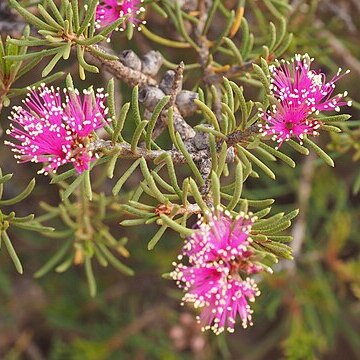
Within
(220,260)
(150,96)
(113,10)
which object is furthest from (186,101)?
(220,260)

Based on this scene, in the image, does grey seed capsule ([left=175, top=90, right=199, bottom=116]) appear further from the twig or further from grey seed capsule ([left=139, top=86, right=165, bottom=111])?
the twig

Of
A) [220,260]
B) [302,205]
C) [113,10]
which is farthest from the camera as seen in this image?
[302,205]

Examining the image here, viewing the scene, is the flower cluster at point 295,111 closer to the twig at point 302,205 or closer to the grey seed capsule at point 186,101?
the grey seed capsule at point 186,101

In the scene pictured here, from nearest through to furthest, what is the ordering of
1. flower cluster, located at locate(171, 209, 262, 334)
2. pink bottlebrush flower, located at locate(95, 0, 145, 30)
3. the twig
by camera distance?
flower cluster, located at locate(171, 209, 262, 334) < pink bottlebrush flower, located at locate(95, 0, 145, 30) < the twig

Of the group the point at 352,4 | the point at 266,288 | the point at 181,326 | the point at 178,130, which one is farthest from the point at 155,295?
the point at 178,130

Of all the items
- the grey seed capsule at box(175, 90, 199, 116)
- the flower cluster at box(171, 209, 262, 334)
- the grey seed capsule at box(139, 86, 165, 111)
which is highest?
the grey seed capsule at box(175, 90, 199, 116)

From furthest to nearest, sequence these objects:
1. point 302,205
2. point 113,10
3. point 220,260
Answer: point 302,205 → point 113,10 → point 220,260

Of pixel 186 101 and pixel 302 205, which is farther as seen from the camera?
pixel 302 205

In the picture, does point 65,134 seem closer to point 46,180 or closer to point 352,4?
point 352,4

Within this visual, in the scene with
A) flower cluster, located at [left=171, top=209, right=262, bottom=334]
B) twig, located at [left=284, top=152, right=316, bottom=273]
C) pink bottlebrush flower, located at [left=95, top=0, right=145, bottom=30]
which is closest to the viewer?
flower cluster, located at [left=171, top=209, right=262, bottom=334]

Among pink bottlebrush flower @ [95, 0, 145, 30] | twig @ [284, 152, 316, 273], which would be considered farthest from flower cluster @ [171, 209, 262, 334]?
twig @ [284, 152, 316, 273]

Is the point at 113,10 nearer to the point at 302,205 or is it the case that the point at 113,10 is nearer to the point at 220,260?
the point at 220,260
